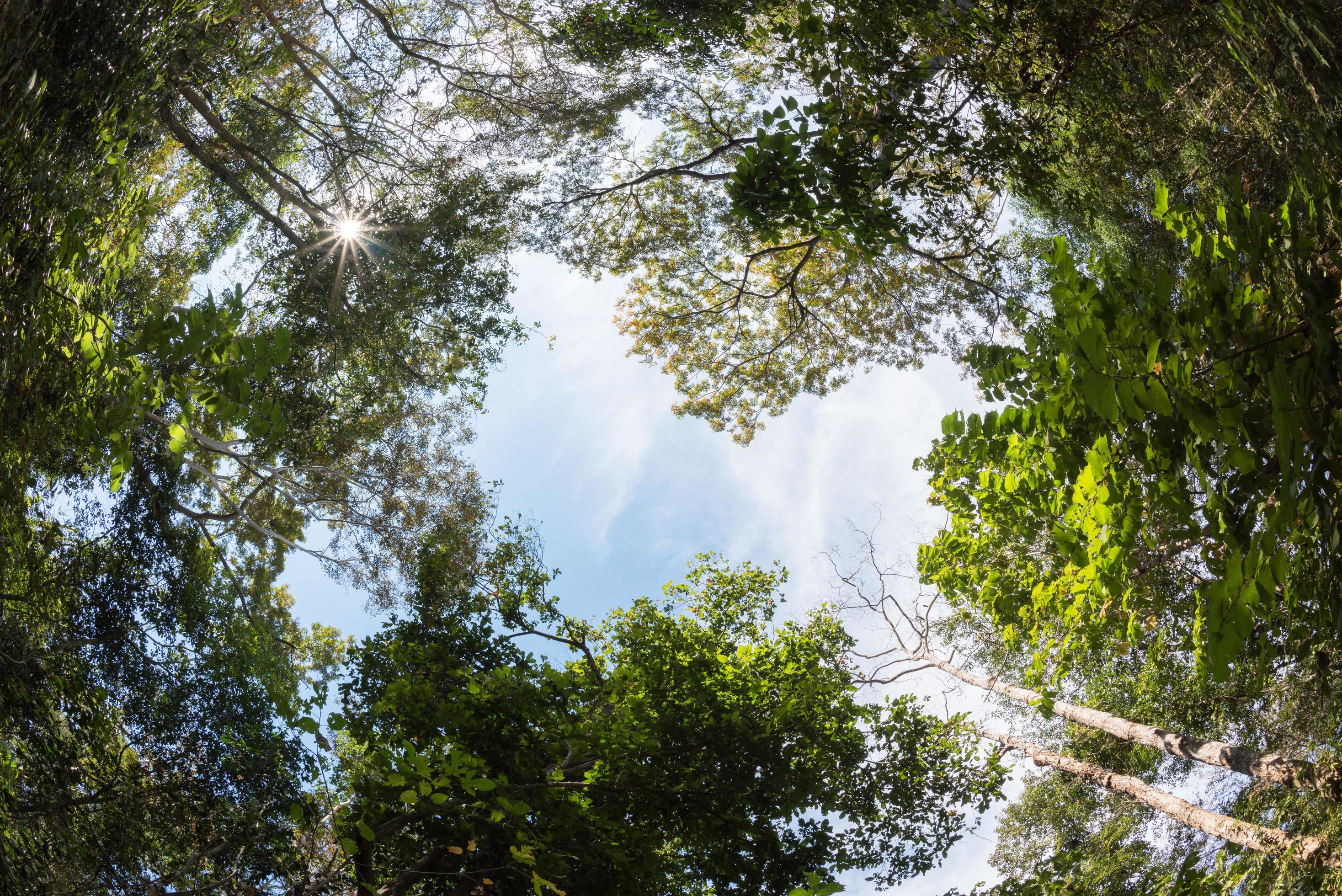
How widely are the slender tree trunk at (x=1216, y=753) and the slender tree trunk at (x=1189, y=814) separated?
0.52 metres

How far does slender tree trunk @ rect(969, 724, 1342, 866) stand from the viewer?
639 centimetres

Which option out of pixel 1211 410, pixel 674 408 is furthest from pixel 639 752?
pixel 674 408

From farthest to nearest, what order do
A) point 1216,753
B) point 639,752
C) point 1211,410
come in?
1. point 1216,753
2. point 639,752
3. point 1211,410

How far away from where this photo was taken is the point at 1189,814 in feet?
29.0

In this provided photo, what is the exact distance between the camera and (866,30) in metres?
4.59

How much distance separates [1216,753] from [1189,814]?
1.16 metres

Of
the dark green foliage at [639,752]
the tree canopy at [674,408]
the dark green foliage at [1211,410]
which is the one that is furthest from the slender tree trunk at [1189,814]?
the dark green foliage at [1211,410]

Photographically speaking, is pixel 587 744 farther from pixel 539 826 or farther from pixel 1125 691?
pixel 1125 691

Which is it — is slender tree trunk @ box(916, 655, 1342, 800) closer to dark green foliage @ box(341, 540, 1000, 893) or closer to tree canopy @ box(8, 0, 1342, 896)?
tree canopy @ box(8, 0, 1342, 896)

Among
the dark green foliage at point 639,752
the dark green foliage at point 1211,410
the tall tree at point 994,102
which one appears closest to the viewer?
the dark green foliage at point 1211,410

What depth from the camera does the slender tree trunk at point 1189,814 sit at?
639 centimetres

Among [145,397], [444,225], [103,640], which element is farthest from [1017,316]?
[103,640]

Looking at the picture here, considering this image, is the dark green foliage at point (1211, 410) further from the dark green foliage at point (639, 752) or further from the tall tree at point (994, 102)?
the dark green foliage at point (639, 752)

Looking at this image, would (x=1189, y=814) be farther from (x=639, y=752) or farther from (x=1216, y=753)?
(x=639, y=752)
